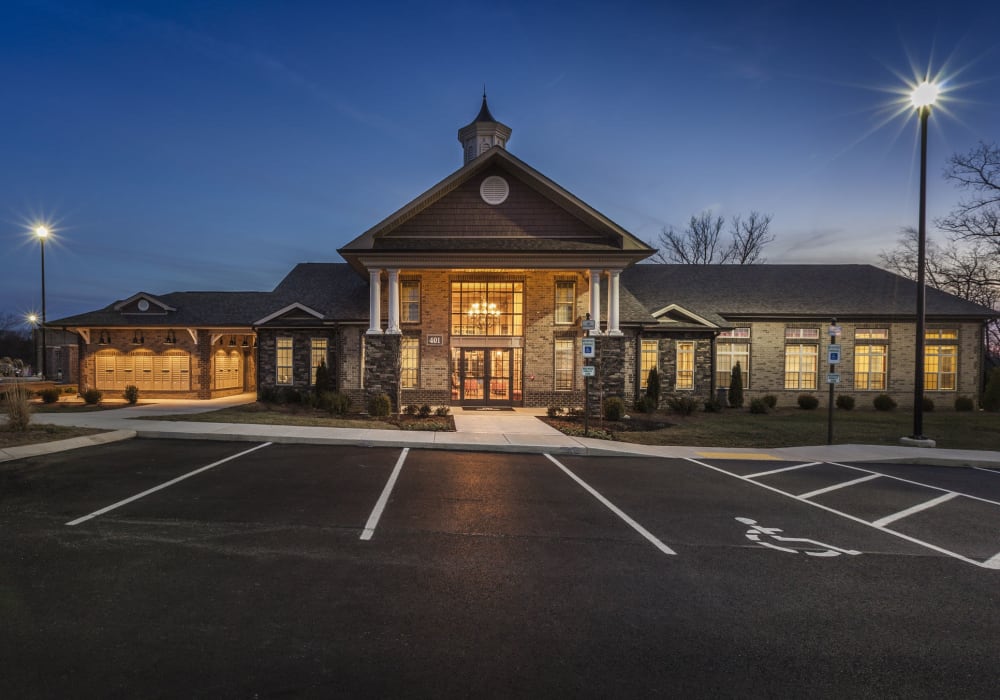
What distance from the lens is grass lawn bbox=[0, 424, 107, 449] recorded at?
10.7 m

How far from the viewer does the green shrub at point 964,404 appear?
72.2ft

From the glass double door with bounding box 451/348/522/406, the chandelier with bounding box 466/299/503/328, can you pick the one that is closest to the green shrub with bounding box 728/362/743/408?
the glass double door with bounding box 451/348/522/406

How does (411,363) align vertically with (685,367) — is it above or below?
above

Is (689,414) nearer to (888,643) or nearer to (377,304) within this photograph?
(377,304)

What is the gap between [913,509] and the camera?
24.5ft

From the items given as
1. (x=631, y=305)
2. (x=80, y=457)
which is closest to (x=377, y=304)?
(x=80, y=457)

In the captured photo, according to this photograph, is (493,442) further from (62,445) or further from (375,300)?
(62,445)

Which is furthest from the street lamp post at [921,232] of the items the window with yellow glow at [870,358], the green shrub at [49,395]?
the green shrub at [49,395]

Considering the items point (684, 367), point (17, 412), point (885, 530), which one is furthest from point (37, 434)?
point (684, 367)

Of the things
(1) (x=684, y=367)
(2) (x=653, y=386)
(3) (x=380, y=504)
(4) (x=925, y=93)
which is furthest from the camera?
(1) (x=684, y=367)

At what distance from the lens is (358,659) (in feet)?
11.1

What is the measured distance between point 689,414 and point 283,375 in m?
17.6

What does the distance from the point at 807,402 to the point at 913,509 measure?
1621cm

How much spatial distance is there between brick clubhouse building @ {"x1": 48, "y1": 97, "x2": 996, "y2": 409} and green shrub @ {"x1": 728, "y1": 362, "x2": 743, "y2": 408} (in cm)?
88
